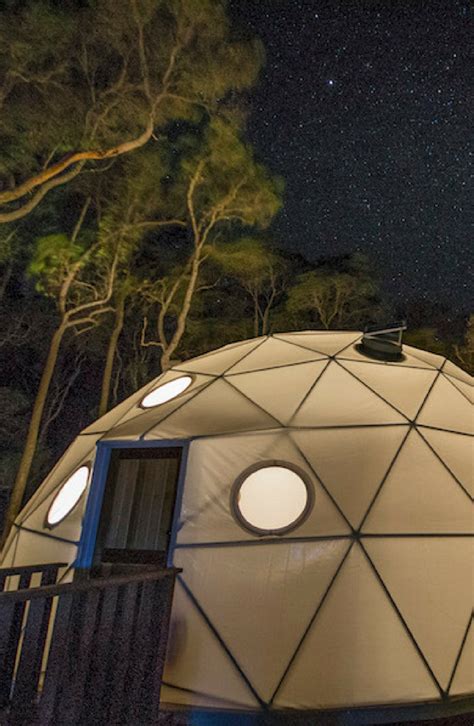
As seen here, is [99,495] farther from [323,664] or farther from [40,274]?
[40,274]

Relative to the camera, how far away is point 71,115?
32.1ft

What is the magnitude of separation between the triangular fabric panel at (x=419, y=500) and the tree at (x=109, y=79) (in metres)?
6.58

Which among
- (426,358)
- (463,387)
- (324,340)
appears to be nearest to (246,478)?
(324,340)

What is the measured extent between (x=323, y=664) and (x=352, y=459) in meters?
1.66

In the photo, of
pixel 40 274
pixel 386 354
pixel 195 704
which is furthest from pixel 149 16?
pixel 195 704

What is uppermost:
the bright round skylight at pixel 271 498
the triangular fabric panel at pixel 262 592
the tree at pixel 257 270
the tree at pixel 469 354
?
the tree at pixel 257 270

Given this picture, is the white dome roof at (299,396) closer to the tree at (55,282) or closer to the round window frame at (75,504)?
the round window frame at (75,504)

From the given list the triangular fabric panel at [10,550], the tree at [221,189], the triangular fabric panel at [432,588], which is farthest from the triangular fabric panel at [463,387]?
the tree at [221,189]

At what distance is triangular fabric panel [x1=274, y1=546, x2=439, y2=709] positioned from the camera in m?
4.45

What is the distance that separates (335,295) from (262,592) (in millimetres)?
19049

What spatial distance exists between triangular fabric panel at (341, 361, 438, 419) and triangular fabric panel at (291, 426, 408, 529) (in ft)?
1.48

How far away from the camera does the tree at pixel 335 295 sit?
2241 centimetres

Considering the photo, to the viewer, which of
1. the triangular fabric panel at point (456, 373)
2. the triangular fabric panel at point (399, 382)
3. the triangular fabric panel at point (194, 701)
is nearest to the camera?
the triangular fabric panel at point (194, 701)

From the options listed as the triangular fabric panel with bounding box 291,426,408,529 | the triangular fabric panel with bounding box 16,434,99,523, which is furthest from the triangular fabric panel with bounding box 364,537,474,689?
the triangular fabric panel with bounding box 16,434,99,523
